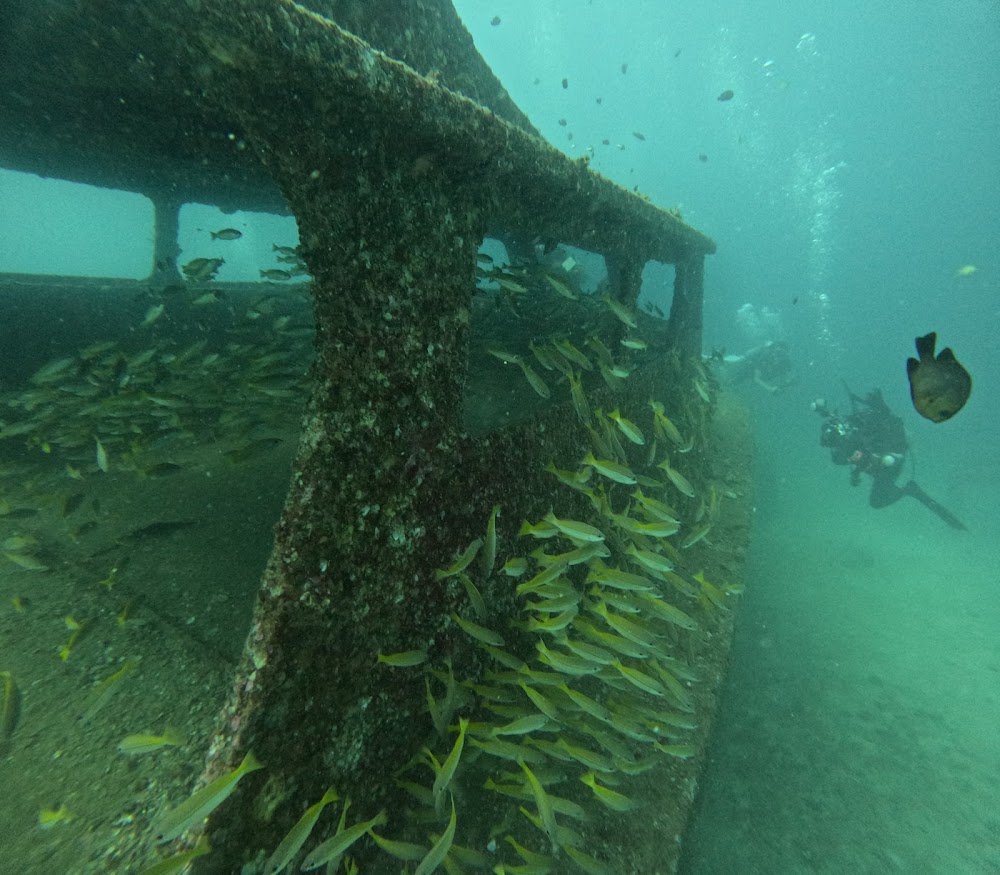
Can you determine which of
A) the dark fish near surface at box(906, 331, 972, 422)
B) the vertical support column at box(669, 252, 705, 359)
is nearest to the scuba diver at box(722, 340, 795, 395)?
the vertical support column at box(669, 252, 705, 359)

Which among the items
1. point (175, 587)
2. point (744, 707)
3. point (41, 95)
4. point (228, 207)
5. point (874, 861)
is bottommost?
point (874, 861)

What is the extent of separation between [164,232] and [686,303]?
30.5 feet

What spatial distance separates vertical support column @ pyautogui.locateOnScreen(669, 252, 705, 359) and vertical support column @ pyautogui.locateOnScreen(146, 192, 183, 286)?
8.32m

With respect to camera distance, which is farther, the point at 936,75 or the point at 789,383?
the point at 936,75

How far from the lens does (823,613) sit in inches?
403

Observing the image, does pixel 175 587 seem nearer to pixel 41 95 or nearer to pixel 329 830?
pixel 329 830

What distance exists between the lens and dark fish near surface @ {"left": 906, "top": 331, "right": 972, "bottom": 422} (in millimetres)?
2688

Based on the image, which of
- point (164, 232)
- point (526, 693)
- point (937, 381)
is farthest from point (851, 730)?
point (164, 232)

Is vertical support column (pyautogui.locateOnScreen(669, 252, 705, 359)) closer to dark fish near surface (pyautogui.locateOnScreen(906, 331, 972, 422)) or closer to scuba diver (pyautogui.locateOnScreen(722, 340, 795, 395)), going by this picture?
dark fish near surface (pyautogui.locateOnScreen(906, 331, 972, 422))

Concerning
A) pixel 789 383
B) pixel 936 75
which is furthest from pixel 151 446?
pixel 936 75

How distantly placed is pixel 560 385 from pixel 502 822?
124 inches

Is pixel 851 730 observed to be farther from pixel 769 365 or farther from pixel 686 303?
pixel 769 365

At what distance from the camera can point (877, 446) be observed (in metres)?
13.2

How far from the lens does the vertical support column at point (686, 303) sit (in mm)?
8016
